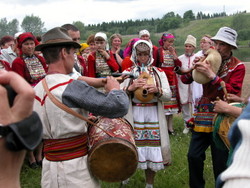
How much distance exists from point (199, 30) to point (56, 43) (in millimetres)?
81933

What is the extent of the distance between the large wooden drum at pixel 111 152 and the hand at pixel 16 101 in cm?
107

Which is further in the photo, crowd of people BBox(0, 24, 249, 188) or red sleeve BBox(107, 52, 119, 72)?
red sleeve BBox(107, 52, 119, 72)

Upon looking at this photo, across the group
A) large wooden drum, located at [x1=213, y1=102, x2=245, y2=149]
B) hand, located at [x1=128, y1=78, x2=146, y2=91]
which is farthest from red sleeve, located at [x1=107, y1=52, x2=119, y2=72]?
large wooden drum, located at [x1=213, y1=102, x2=245, y2=149]

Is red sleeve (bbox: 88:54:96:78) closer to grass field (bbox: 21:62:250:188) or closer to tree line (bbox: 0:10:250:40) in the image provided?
grass field (bbox: 21:62:250:188)

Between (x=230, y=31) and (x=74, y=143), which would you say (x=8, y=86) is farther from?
(x=230, y=31)

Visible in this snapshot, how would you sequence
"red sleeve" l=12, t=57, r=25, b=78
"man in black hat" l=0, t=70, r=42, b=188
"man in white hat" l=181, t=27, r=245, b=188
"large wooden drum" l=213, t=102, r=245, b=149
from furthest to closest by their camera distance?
"red sleeve" l=12, t=57, r=25, b=78
"man in white hat" l=181, t=27, r=245, b=188
"large wooden drum" l=213, t=102, r=245, b=149
"man in black hat" l=0, t=70, r=42, b=188

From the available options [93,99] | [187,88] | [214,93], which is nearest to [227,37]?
[214,93]

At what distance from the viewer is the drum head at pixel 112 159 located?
8.46 feet

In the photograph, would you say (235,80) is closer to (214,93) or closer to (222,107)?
(214,93)

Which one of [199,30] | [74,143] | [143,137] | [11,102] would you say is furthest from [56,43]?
[199,30]

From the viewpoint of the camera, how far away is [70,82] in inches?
98.0

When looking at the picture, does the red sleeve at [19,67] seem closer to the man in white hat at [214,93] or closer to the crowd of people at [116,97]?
the crowd of people at [116,97]

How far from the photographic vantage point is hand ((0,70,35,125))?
1.59 metres

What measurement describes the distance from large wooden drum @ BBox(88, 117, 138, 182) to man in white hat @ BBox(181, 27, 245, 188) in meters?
1.36
